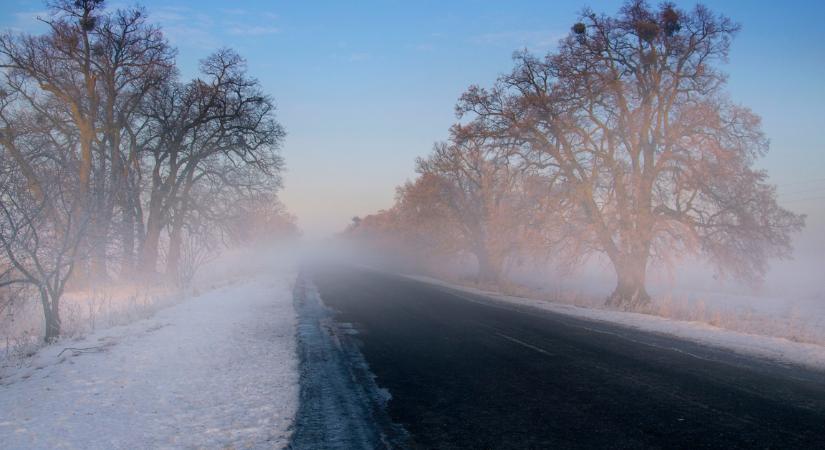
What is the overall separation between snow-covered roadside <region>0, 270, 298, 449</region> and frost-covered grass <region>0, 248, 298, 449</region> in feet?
0.04

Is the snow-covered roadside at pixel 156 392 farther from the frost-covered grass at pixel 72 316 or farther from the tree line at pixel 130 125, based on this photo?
the tree line at pixel 130 125

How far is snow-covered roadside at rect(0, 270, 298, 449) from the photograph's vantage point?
14.3 feet

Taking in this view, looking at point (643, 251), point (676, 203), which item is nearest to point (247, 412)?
point (643, 251)

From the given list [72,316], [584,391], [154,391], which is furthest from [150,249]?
[584,391]

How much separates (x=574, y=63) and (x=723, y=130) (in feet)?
18.6

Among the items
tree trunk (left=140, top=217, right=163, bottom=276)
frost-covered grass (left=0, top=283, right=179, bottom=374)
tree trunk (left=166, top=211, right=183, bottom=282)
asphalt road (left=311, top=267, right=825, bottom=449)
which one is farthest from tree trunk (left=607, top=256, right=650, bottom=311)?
tree trunk (left=140, top=217, right=163, bottom=276)

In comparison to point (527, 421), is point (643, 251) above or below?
above

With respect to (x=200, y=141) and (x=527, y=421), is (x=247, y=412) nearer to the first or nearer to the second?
(x=527, y=421)

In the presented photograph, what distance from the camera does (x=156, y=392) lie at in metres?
5.73

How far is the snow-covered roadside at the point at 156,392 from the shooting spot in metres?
4.35

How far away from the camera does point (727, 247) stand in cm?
1608

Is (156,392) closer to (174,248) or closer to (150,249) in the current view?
(150,249)

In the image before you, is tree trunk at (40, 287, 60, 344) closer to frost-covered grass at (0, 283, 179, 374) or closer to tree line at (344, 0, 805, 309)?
frost-covered grass at (0, 283, 179, 374)

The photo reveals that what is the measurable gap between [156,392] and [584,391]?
5.34 meters
